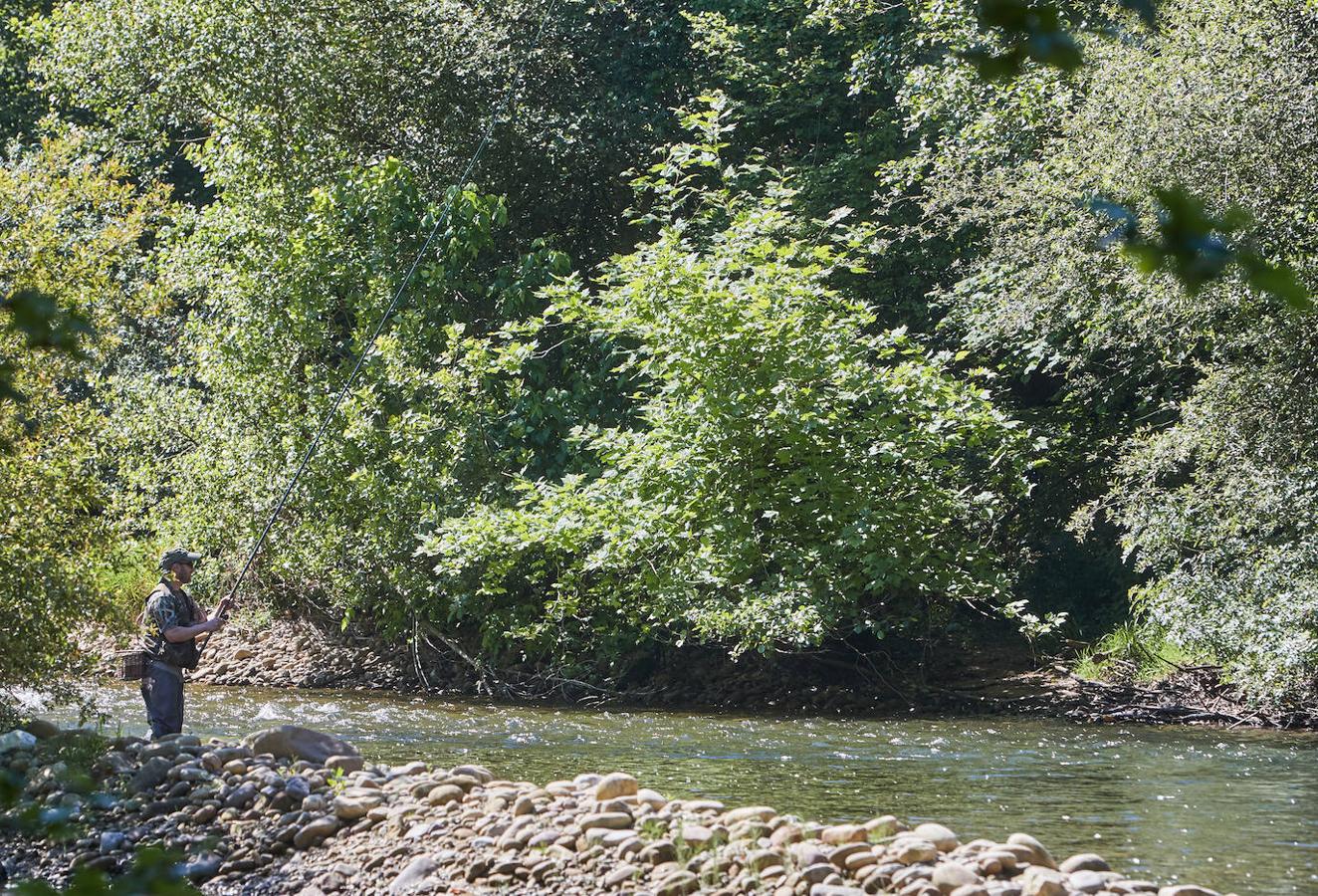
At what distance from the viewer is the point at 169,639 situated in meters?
8.34

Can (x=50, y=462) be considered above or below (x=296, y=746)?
above

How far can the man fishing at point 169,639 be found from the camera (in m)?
8.39

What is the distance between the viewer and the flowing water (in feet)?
21.2

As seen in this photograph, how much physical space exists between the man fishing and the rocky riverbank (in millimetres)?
805

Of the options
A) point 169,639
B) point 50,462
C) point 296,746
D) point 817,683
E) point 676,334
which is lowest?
point 817,683

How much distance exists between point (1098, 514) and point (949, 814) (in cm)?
870

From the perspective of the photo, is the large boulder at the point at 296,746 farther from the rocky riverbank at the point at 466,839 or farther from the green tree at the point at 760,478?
the green tree at the point at 760,478

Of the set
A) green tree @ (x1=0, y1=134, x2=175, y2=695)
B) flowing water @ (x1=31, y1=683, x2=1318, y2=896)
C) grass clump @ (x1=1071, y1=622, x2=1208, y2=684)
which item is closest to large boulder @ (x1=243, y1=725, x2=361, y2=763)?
flowing water @ (x1=31, y1=683, x2=1318, y2=896)

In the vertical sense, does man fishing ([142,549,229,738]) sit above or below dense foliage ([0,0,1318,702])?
below

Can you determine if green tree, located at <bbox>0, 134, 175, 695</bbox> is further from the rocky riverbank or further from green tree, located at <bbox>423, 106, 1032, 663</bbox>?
green tree, located at <bbox>423, 106, 1032, 663</bbox>

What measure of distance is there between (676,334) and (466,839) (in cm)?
630

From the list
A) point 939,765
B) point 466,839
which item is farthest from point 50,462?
point 939,765

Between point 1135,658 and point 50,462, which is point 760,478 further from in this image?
point 50,462

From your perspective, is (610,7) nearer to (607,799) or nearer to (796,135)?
(796,135)
